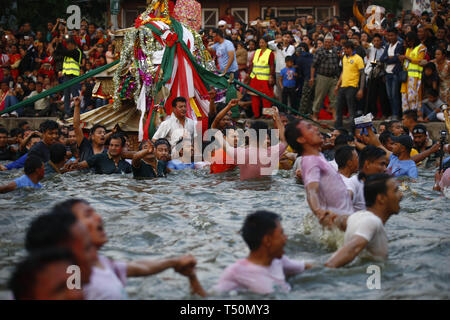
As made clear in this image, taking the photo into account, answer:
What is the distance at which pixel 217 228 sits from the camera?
6.91m

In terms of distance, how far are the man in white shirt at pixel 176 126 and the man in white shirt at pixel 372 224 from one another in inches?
263

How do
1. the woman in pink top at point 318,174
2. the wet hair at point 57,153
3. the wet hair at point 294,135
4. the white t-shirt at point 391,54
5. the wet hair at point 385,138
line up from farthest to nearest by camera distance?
the white t-shirt at point 391,54 < the wet hair at point 385,138 < the wet hair at point 57,153 < the wet hair at point 294,135 < the woman in pink top at point 318,174

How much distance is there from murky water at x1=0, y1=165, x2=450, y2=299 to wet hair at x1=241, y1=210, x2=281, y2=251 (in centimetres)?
38

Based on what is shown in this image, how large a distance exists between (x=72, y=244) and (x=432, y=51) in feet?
39.0

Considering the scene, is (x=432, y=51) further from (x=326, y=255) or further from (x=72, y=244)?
(x=72, y=244)

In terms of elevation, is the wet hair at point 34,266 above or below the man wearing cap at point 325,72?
below

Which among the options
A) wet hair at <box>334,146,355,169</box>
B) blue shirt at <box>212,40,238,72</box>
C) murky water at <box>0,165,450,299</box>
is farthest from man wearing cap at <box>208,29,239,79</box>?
wet hair at <box>334,146,355,169</box>

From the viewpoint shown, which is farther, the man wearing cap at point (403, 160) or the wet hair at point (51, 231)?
the man wearing cap at point (403, 160)

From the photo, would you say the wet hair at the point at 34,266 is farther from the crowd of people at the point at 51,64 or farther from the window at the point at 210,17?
the window at the point at 210,17

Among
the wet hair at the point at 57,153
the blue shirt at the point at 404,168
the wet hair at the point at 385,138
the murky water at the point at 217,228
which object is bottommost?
the murky water at the point at 217,228

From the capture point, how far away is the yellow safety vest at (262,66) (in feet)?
50.7

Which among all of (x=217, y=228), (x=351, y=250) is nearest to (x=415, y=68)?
(x=217, y=228)

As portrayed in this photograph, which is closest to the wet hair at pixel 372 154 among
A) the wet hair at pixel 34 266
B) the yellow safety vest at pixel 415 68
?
the wet hair at pixel 34 266

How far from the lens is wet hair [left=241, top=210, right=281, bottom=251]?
176 inches
